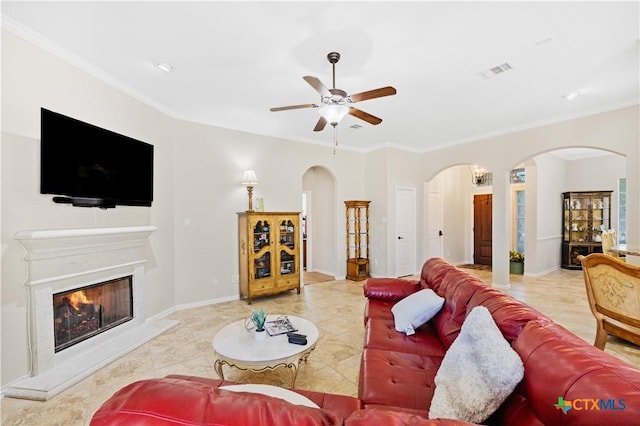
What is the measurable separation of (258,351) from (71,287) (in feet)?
6.80

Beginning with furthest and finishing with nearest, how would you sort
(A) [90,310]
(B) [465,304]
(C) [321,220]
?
(C) [321,220] < (A) [90,310] < (B) [465,304]

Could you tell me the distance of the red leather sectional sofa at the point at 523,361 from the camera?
0.81 m

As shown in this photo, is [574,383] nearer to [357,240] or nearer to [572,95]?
[572,95]

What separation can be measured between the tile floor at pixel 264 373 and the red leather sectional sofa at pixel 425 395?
85cm

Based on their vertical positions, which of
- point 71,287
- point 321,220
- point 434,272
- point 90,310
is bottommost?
point 90,310

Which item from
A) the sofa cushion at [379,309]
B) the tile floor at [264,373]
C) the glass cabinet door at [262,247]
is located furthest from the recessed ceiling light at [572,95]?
the glass cabinet door at [262,247]

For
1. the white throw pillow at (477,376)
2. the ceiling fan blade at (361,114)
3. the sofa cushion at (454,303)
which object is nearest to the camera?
the white throw pillow at (477,376)

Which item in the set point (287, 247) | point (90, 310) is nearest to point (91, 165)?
point (90, 310)

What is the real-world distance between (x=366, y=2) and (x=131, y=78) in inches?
105

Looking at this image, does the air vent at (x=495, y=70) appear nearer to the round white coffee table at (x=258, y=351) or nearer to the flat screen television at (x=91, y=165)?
the round white coffee table at (x=258, y=351)

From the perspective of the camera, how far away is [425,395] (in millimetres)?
1525

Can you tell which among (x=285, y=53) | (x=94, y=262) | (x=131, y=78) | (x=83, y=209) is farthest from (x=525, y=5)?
(x=94, y=262)

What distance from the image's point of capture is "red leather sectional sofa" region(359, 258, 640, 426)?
0.81 m

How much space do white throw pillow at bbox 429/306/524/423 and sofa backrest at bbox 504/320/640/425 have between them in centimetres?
7
